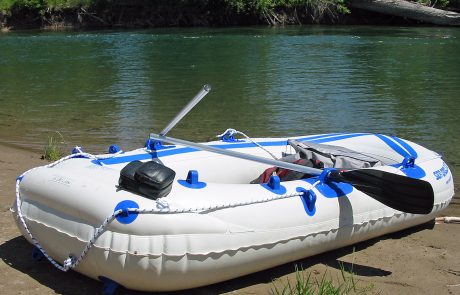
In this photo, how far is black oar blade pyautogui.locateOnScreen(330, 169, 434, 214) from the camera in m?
3.78

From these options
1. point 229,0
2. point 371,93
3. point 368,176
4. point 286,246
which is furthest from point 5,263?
point 229,0

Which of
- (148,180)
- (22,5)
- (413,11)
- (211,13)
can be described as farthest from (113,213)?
(22,5)

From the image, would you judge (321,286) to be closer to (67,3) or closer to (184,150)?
(184,150)

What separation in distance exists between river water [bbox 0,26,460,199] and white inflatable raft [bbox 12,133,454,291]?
285 cm

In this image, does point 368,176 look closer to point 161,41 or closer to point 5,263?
point 5,263

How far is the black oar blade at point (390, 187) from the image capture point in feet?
12.4

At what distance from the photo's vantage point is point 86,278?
3557 mm

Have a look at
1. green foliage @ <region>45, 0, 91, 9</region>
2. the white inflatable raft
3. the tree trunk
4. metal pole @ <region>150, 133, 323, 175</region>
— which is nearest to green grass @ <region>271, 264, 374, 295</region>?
the white inflatable raft

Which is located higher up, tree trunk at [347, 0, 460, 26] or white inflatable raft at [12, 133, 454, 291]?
white inflatable raft at [12, 133, 454, 291]

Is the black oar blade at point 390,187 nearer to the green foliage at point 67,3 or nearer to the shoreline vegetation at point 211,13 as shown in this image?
the shoreline vegetation at point 211,13

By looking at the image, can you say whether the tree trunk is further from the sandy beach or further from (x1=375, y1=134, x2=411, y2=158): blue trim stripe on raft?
the sandy beach

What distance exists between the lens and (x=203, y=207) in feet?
10.8

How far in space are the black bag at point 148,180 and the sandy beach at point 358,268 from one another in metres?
0.57

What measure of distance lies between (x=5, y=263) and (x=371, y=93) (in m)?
7.69
